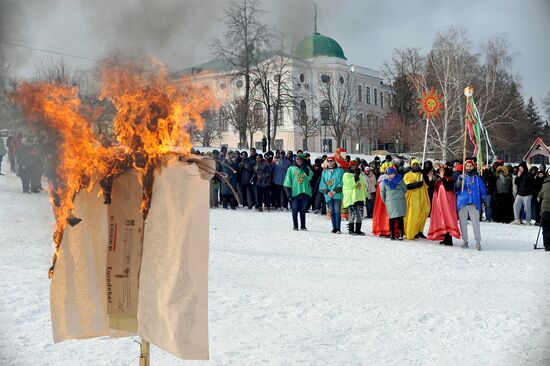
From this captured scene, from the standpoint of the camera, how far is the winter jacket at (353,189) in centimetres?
1388

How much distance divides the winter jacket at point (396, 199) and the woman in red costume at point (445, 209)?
25.9 inches

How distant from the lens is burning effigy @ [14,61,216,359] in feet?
12.9

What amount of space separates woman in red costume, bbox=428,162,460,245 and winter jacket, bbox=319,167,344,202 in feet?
7.14

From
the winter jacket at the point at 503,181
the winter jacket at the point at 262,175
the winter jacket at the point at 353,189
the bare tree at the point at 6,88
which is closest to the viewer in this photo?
the bare tree at the point at 6,88

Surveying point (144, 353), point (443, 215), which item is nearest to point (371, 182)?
point (443, 215)

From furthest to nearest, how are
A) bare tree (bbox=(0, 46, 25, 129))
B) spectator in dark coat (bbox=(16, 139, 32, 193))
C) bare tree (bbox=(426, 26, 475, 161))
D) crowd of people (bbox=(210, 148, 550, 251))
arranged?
1. bare tree (bbox=(426, 26, 475, 161))
2. spectator in dark coat (bbox=(16, 139, 32, 193))
3. crowd of people (bbox=(210, 148, 550, 251))
4. bare tree (bbox=(0, 46, 25, 129))

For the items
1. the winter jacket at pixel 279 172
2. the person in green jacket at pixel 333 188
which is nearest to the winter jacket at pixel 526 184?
the person in green jacket at pixel 333 188

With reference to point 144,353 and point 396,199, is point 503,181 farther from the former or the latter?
point 144,353

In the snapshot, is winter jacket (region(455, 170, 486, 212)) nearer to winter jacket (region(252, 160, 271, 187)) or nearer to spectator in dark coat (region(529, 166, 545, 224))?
spectator in dark coat (region(529, 166, 545, 224))

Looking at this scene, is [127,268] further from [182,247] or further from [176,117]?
[176,117]

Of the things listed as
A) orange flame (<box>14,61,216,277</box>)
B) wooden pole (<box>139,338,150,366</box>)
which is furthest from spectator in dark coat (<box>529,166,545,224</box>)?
wooden pole (<box>139,338,150,366</box>)

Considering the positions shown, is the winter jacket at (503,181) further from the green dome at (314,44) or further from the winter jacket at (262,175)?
the green dome at (314,44)

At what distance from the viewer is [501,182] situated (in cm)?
1809

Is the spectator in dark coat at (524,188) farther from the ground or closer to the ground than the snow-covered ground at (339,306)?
farther from the ground
